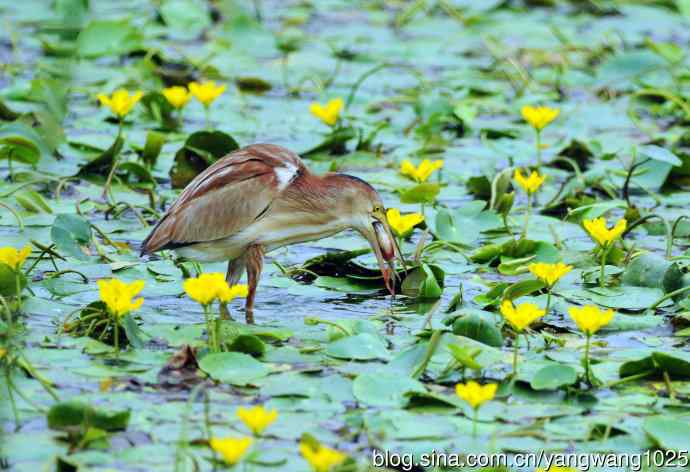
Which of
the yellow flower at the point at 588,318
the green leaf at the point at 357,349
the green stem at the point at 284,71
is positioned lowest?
the green stem at the point at 284,71

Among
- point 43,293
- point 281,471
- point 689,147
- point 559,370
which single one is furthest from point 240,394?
point 689,147

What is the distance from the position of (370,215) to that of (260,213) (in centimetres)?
43

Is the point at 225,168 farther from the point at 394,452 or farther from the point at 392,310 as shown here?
the point at 394,452

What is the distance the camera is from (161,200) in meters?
6.53

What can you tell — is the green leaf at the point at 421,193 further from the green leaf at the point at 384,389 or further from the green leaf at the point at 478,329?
the green leaf at the point at 384,389

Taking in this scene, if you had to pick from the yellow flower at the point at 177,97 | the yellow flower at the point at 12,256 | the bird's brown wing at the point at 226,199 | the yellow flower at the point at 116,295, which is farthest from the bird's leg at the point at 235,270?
the yellow flower at the point at 177,97

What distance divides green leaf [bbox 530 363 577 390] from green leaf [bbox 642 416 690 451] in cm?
33

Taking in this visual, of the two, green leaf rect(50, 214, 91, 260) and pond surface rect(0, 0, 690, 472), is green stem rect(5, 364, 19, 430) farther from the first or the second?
green leaf rect(50, 214, 91, 260)

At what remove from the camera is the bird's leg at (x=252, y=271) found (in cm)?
512

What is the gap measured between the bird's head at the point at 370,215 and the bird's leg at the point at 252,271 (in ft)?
1.24

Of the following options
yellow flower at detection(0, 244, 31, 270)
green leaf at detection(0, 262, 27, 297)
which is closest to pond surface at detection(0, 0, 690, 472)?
green leaf at detection(0, 262, 27, 297)

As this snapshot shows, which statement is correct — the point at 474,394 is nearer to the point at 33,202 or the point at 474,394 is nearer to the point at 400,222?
the point at 400,222

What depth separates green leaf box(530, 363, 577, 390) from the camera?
13.9 ft

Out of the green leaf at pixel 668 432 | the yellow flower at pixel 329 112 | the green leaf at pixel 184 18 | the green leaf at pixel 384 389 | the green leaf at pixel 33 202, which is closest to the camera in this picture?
the green leaf at pixel 668 432
